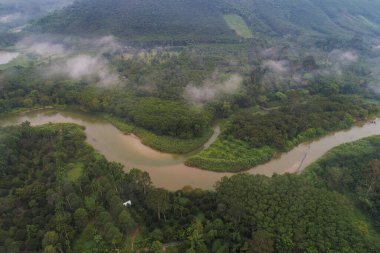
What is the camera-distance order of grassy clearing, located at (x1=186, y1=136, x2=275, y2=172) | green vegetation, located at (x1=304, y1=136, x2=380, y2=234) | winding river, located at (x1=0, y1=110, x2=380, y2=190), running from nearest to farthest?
1. green vegetation, located at (x1=304, y1=136, x2=380, y2=234)
2. winding river, located at (x1=0, y1=110, x2=380, y2=190)
3. grassy clearing, located at (x1=186, y1=136, x2=275, y2=172)


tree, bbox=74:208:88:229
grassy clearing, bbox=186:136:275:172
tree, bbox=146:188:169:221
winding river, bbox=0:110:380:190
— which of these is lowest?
winding river, bbox=0:110:380:190

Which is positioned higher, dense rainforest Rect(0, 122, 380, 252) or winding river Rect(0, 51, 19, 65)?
dense rainforest Rect(0, 122, 380, 252)

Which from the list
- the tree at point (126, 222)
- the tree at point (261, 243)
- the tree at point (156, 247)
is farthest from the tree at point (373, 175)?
the tree at point (126, 222)

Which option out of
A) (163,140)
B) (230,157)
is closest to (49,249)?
(163,140)

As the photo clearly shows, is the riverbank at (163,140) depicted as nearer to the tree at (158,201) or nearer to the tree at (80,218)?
the tree at (158,201)

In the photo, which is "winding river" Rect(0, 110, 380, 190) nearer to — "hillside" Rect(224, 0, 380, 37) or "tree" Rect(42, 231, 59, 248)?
"tree" Rect(42, 231, 59, 248)

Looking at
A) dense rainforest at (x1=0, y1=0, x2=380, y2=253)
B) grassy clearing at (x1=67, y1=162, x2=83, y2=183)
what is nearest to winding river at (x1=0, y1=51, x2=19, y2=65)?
dense rainforest at (x1=0, y1=0, x2=380, y2=253)
